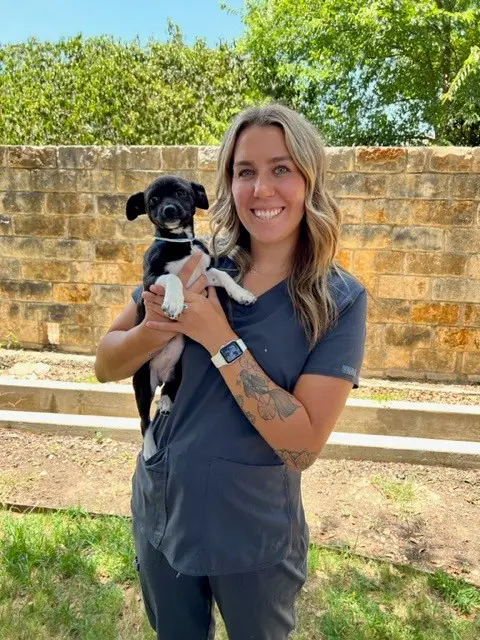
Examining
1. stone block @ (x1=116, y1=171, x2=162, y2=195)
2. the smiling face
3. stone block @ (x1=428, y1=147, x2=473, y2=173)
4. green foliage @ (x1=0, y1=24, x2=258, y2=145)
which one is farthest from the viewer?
green foliage @ (x1=0, y1=24, x2=258, y2=145)

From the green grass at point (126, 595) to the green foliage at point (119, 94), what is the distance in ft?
43.5

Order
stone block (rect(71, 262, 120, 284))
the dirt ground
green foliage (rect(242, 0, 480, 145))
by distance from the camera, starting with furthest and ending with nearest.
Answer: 1. green foliage (rect(242, 0, 480, 145))
2. stone block (rect(71, 262, 120, 284))
3. the dirt ground

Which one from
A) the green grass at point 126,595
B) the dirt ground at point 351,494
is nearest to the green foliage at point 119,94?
the dirt ground at point 351,494

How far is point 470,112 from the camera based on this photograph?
13.4 metres

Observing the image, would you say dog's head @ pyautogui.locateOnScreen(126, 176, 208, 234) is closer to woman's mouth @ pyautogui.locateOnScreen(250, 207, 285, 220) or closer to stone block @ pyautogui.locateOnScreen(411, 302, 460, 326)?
woman's mouth @ pyautogui.locateOnScreen(250, 207, 285, 220)

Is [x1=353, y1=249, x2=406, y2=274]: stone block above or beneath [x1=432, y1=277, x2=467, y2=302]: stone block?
above

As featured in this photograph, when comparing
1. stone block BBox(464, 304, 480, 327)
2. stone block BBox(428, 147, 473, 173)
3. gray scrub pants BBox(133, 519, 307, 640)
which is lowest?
gray scrub pants BBox(133, 519, 307, 640)

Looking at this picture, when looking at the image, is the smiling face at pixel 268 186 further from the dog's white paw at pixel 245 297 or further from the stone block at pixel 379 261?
the stone block at pixel 379 261

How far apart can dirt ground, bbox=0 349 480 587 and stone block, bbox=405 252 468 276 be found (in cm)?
254

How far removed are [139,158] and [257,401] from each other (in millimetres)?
5439

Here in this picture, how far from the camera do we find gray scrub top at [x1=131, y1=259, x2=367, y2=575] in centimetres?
152

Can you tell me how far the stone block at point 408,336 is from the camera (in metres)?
6.18

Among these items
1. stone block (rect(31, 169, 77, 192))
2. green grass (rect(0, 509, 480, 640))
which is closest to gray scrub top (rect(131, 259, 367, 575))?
green grass (rect(0, 509, 480, 640))

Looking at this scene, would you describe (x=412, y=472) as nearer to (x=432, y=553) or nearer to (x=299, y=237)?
(x=432, y=553)
